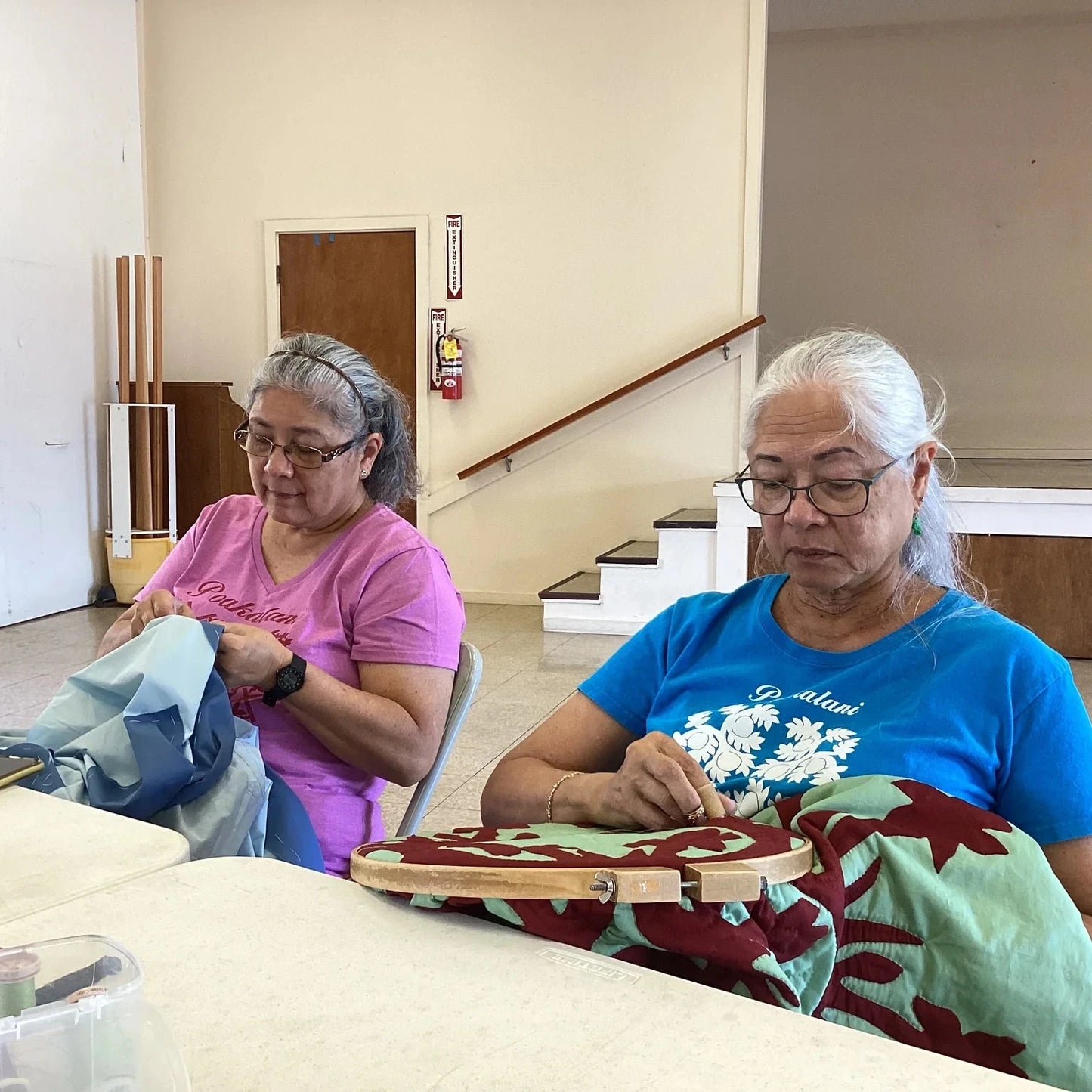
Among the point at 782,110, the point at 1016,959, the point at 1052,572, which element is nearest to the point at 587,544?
the point at 1052,572

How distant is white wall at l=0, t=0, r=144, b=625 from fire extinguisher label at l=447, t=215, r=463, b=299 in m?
1.82

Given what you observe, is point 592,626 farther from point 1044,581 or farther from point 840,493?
point 840,493

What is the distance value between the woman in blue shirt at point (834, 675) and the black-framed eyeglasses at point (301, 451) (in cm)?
61

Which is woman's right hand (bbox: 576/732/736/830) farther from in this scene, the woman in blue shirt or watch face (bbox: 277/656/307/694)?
watch face (bbox: 277/656/307/694)

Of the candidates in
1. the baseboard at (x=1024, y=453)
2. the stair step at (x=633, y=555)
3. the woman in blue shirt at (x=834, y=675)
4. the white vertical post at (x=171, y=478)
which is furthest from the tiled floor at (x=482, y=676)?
the baseboard at (x=1024, y=453)

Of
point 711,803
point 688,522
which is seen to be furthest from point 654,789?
point 688,522

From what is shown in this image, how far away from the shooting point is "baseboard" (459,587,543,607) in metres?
6.37

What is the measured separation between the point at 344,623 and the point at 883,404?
2.83ft

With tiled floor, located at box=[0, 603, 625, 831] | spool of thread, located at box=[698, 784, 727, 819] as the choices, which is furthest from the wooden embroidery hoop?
tiled floor, located at box=[0, 603, 625, 831]

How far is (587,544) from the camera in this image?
627 centimetres

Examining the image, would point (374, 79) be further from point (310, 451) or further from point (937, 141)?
point (310, 451)

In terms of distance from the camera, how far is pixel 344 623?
5.64ft

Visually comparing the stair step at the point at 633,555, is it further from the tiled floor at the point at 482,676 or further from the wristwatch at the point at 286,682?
the wristwatch at the point at 286,682

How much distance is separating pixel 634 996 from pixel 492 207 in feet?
19.0
